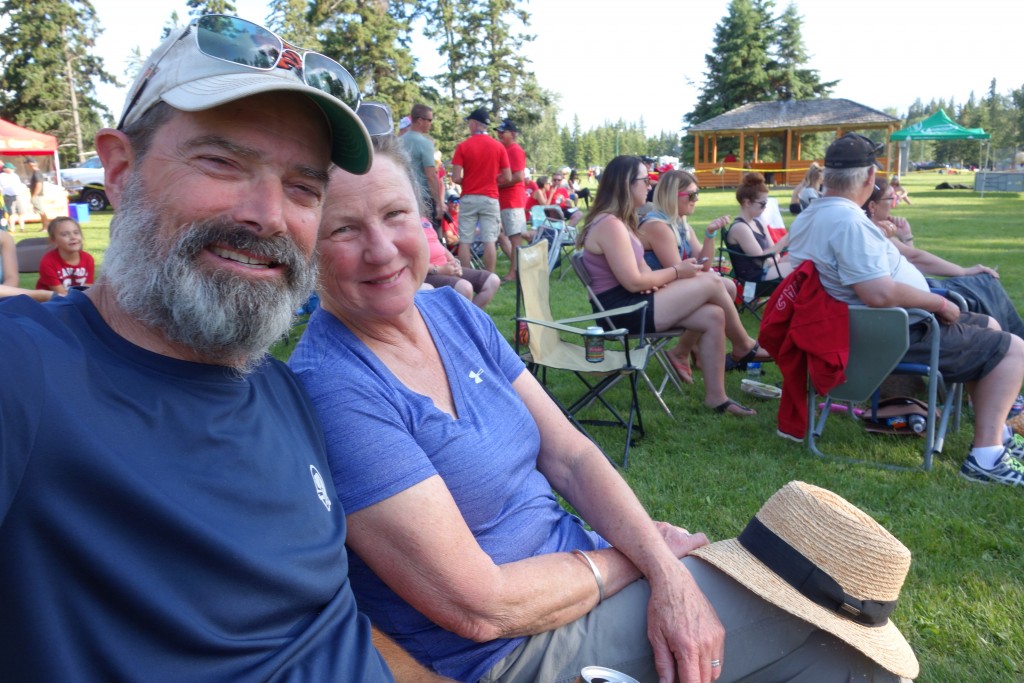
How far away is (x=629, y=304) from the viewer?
5.12 meters

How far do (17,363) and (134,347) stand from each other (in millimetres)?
212

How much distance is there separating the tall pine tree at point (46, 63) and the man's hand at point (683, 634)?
159ft

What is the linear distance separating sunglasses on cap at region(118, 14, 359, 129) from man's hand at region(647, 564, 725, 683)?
1.26m

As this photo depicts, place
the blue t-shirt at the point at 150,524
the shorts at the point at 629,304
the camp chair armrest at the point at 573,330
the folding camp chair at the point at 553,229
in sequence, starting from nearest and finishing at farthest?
the blue t-shirt at the point at 150,524
the camp chair armrest at the point at 573,330
the shorts at the point at 629,304
the folding camp chair at the point at 553,229

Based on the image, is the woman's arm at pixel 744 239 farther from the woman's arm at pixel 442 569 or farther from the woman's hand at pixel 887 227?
the woman's arm at pixel 442 569

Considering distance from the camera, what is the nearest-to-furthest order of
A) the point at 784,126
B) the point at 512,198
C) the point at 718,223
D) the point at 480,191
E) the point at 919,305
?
the point at 919,305 < the point at 718,223 < the point at 480,191 < the point at 512,198 < the point at 784,126

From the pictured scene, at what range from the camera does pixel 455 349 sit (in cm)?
185

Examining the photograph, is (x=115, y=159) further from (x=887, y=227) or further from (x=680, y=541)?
(x=887, y=227)

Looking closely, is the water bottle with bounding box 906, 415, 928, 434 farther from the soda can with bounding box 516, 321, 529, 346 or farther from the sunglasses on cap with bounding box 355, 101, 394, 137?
the sunglasses on cap with bounding box 355, 101, 394, 137

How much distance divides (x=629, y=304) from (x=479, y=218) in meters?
5.28

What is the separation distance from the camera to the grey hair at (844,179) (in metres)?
4.12

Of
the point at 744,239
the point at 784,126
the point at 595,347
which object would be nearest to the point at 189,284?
the point at 595,347

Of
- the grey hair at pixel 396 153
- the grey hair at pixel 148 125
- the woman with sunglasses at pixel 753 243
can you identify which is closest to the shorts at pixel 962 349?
the woman with sunglasses at pixel 753 243

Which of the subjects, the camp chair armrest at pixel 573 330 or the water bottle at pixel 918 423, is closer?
the camp chair armrest at pixel 573 330
